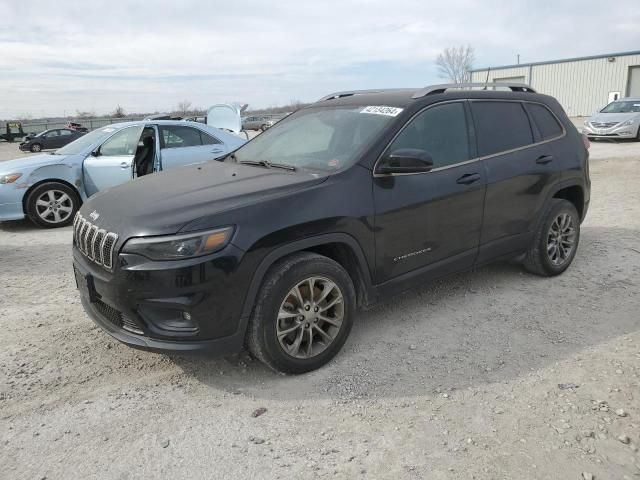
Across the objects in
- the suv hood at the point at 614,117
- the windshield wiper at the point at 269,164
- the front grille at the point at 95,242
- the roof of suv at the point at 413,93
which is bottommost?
the suv hood at the point at 614,117

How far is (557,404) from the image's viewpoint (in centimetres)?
295

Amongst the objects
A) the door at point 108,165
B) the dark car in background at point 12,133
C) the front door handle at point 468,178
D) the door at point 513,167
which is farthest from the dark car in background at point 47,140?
the front door handle at point 468,178

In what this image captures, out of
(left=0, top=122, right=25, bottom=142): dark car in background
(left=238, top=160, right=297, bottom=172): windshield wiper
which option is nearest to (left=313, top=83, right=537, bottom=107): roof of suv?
(left=238, top=160, right=297, bottom=172): windshield wiper

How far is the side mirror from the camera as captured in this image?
343cm

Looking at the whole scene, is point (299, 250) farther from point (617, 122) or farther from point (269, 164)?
point (617, 122)

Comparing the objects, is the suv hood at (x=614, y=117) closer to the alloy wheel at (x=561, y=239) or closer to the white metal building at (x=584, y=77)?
the alloy wheel at (x=561, y=239)

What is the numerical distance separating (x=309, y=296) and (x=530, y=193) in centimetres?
241

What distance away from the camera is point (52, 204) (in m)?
7.59

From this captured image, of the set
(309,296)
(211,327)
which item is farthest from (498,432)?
(211,327)

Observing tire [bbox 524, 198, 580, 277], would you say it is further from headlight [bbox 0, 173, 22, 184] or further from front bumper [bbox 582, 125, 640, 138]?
front bumper [bbox 582, 125, 640, 138]

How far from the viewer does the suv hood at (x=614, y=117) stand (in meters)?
17.2

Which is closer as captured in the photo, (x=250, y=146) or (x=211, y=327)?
(x=211, y=327)

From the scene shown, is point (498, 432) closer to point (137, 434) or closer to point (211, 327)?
point (211, 327)

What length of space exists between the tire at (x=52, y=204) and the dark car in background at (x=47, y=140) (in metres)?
23.7
